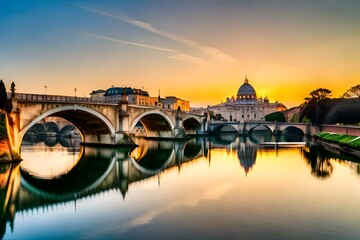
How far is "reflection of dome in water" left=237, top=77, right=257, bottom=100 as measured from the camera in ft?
576

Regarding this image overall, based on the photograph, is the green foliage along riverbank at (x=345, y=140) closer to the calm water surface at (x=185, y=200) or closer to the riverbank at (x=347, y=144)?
the riverbank at (x=347, y=144)

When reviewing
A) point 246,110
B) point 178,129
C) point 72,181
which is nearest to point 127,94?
point 178,129

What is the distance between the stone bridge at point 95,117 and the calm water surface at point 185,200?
17.1 feet

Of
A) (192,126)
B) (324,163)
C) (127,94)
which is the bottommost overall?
(324,163)

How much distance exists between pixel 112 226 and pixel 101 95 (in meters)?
128

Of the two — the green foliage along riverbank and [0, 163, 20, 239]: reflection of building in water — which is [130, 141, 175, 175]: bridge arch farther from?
the green foliage along riverbank

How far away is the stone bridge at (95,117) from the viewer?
3634cm

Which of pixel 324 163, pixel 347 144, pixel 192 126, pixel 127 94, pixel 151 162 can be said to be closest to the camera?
pixel 324 163

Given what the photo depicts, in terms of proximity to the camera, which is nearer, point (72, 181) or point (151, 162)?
point (72, 181)

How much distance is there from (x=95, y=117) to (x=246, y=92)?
138 metres

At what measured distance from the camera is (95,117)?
156 feet

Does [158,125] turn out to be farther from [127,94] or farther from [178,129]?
[127,94]

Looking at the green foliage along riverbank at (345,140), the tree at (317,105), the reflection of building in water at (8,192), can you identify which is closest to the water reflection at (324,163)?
the green foliage along riverbank at (345,140)

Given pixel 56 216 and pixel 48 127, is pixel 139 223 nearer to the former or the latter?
pixel 56 216
